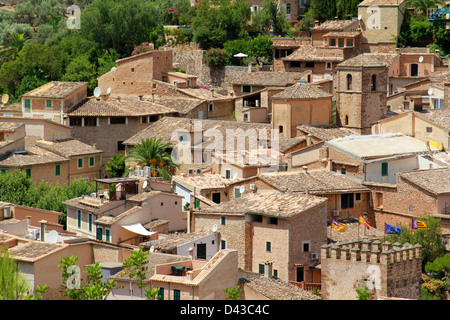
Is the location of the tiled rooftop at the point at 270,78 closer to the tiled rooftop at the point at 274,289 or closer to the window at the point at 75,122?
the window at the point at 75,122

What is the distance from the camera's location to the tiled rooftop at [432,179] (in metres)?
40.1

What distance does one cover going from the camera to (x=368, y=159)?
43000mm

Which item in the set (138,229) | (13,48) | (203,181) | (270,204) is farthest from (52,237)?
(13,48)

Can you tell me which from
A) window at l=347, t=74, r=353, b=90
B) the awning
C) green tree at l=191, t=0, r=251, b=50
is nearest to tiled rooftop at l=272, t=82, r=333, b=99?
window at l=347, t=74, r=353, b=90

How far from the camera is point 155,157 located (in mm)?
49062

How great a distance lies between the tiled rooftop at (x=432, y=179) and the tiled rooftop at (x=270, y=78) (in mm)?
16132

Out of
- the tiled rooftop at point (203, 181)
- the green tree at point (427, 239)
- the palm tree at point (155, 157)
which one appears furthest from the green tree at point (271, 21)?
the green tree at point (427, 239)

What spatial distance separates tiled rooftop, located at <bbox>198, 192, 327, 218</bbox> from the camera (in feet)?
121

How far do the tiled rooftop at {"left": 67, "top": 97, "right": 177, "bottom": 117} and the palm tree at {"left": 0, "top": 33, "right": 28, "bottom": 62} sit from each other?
13937 millimetres

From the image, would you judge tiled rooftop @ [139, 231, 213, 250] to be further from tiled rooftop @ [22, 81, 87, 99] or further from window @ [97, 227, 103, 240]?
tiled rooftop @ [22, 81, 87, 99]

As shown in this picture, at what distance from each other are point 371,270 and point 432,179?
11313 mm

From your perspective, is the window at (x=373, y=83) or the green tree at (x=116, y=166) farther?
the green tree at (x=116, y=166)

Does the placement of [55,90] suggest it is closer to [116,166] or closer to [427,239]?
[116,166]

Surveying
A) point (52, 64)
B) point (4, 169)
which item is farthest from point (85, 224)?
point (52, 64)
